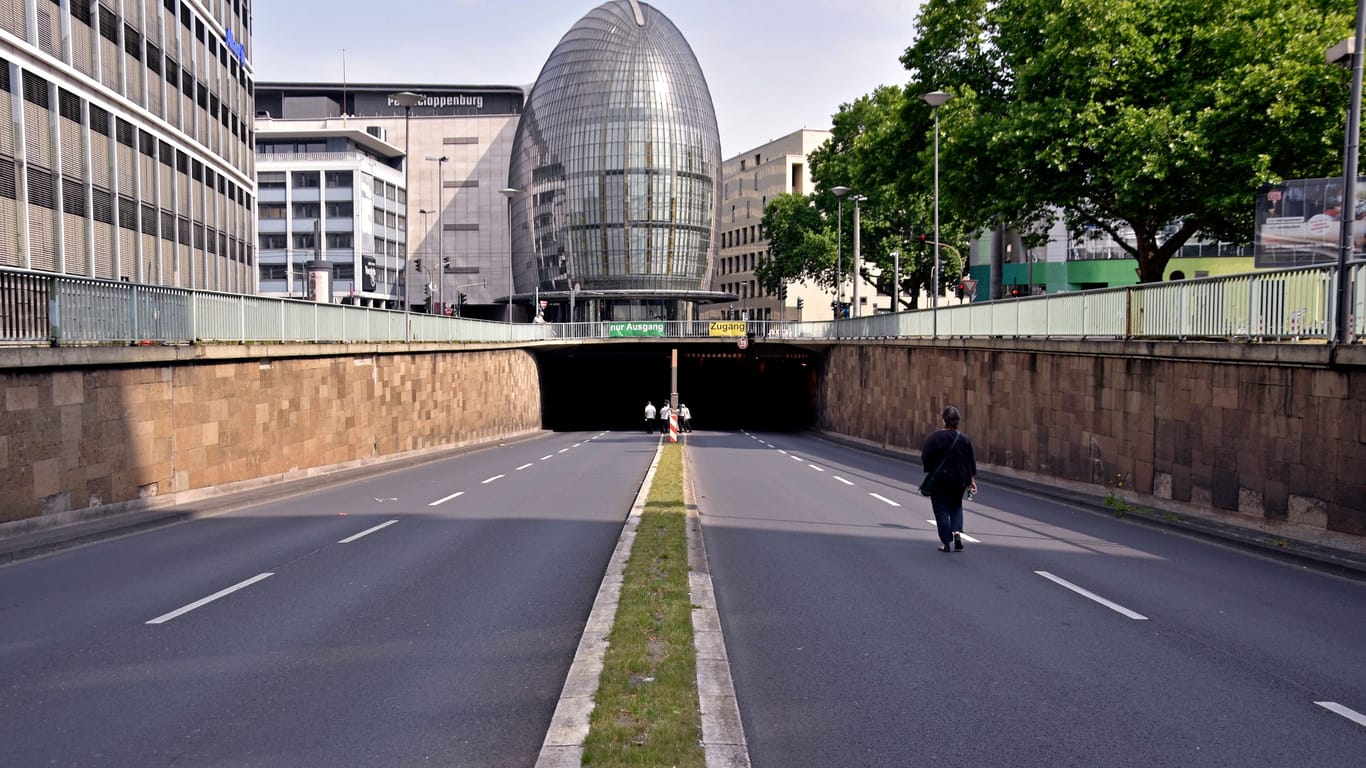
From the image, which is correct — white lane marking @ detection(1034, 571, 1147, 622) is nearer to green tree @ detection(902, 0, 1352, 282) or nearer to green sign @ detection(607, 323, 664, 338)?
green tree @ detection(902, 0, 1352, 282)

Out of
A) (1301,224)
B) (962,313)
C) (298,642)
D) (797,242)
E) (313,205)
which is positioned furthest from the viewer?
(313,205)

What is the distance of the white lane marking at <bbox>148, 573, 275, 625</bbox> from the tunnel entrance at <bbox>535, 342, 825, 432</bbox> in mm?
49135

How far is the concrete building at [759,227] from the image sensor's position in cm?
11788

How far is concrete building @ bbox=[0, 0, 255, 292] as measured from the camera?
29.6 meters

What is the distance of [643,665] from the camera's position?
23.3ft

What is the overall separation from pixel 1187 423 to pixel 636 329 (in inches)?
1902

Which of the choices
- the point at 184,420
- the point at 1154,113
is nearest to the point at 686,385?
the point at 1154,113

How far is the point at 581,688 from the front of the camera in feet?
21.5

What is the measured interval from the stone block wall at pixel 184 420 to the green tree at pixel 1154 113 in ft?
63.3

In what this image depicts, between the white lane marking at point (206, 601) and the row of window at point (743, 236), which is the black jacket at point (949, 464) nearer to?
the white lane marking at point (206, 601)

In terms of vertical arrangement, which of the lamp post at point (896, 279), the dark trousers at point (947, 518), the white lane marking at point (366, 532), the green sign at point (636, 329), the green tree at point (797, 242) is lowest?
the white lane marking at point (366, 532)

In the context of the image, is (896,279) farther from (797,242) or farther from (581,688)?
(581,688)

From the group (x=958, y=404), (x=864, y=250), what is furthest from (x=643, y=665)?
(x=864, y=250)

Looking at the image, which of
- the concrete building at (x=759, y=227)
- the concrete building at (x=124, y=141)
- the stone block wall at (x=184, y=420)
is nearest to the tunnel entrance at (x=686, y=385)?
the concrete building at (x=124, y=141)
